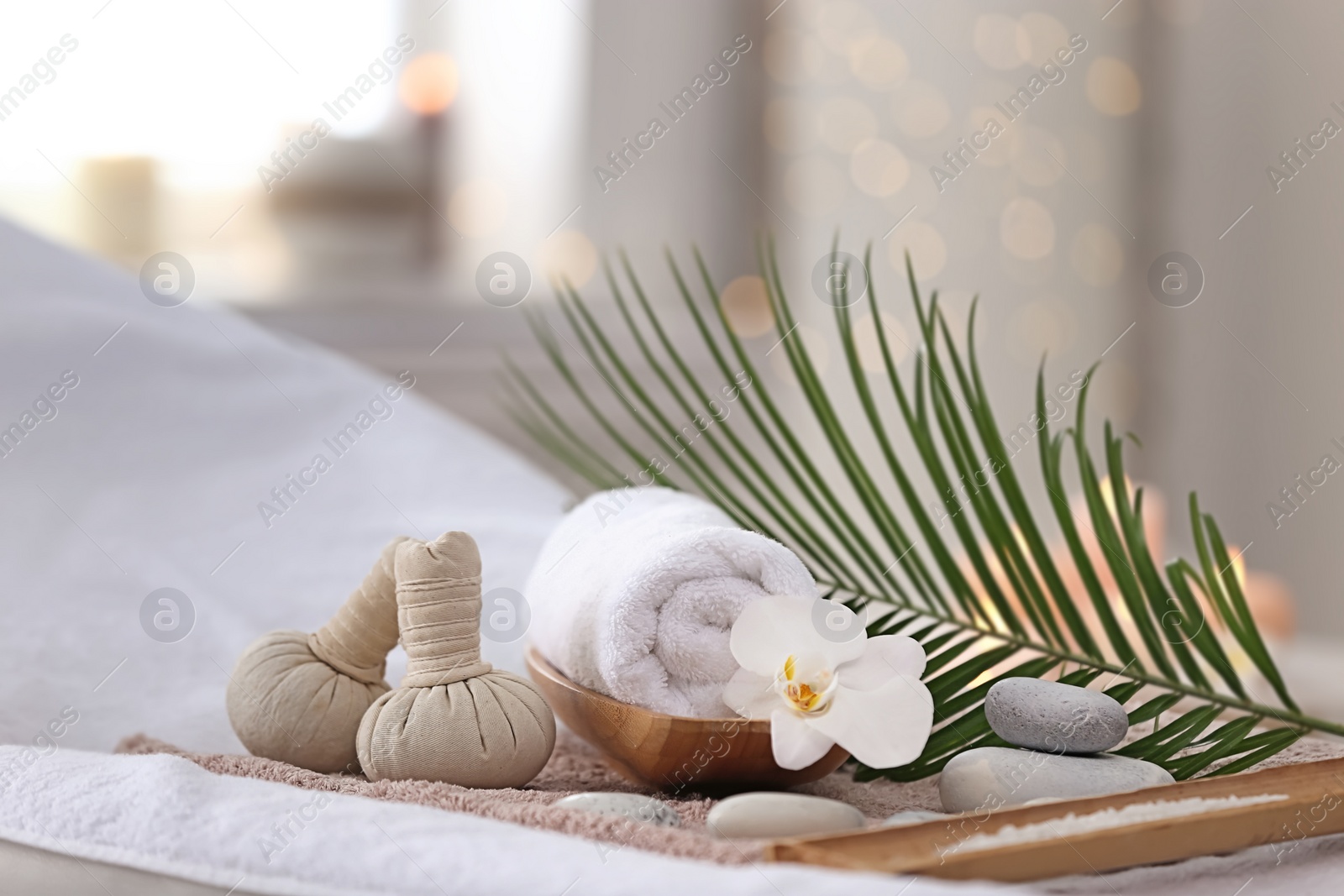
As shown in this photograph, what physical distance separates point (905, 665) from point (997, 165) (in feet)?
6.56

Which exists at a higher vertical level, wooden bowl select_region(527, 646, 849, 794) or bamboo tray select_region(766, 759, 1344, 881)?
wooden bowl select_region(527, 646, 849, 794)

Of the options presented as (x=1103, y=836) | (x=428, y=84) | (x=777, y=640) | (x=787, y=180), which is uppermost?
(x=428, y=84)

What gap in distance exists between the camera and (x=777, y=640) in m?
0.50

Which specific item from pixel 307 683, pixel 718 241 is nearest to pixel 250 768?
pixel 307 683

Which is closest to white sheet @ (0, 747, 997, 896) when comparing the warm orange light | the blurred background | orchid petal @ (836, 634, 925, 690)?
orchid petal @ (836, 634, 925, 690)

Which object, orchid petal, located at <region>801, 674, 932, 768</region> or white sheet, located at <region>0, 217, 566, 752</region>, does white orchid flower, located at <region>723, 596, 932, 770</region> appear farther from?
white sheet, located at <region>0, 217, 566, 752</region>

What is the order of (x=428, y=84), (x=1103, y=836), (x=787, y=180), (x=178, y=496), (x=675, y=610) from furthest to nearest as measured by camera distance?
(x=787, y=180) → (x=428, y=84) → (x=178, y=496) → (x=675, y=610) → (x=1103, y=836)

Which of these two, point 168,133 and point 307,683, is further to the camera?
point 168,133

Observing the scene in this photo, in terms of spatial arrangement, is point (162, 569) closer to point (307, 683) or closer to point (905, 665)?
point (307, 683)

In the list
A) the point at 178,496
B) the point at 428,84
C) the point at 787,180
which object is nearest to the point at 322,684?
the point at 178,496

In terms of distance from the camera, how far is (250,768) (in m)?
0.56

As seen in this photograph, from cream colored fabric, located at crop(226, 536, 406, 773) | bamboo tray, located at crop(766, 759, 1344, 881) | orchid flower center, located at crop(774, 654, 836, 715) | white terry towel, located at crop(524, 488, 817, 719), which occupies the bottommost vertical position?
bamboo tray, located at crop(766, 759, 1344, 881)

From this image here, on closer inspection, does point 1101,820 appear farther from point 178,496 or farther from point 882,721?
point 178,496

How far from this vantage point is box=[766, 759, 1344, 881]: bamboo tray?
0.39 metres
